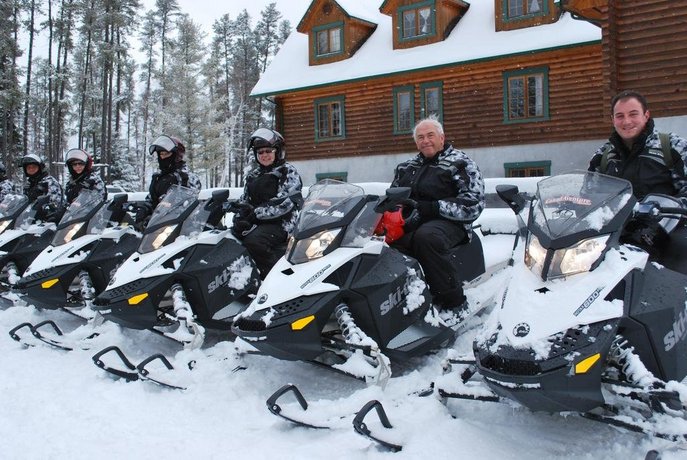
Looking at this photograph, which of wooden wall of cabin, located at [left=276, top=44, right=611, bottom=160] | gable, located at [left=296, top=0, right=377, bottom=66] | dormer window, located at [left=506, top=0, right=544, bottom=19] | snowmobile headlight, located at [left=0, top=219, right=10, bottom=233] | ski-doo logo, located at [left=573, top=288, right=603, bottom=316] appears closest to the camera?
ski-doo logo, located at [left=573, top=288, right=603, bottom=316]

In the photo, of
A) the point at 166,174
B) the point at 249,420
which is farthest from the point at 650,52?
the point at 249,420

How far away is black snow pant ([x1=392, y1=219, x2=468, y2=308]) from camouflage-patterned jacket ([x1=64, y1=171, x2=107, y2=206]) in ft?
13.3

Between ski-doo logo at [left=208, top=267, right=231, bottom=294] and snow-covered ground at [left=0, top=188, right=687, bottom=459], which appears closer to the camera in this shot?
snow-covered ground at [left=0, top=188, right=687, bottom=459]

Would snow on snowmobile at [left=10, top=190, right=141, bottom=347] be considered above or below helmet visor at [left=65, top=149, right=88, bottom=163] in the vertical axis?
below

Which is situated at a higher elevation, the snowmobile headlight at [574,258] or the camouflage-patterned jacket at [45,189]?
the camouflage-patterned jacket at [45,189]

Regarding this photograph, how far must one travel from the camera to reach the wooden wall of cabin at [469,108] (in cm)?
1507

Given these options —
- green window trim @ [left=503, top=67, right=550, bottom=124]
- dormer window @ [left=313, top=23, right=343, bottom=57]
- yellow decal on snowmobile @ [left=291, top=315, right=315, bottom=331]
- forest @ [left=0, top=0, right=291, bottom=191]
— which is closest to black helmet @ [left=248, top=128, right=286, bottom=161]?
yellow decal on snowmobile @ [left=291, top=315, right=315, bottom=331]

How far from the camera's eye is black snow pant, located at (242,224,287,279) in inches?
183

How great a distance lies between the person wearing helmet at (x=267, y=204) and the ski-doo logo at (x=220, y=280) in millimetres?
304

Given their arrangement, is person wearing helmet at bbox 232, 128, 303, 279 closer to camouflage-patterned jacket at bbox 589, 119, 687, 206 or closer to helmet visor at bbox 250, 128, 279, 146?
helmet visor at bbox 250, 128, 279, 146

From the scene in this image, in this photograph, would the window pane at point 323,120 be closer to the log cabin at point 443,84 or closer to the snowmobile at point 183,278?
the log cabin at point 443,84

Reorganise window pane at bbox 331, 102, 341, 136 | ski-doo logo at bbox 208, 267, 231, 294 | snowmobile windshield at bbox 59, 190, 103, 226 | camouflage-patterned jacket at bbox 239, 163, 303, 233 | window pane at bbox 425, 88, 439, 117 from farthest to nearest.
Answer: window pane at bbox 331, 102, 341, 136 → window pane at bbox 425, 88, 439, 117 → snowmobile windshield at bbox 59, 190, 103, 226 → camouflage-patterned jacket at bbox 239, 163, 303, 233 → ski-doo logo at bbox 208, 267, 231, 294

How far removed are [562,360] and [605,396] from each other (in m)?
0.35

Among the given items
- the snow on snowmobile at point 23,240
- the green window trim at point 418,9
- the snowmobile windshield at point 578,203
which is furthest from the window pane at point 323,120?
the snowmobile windshield at point 578,203
